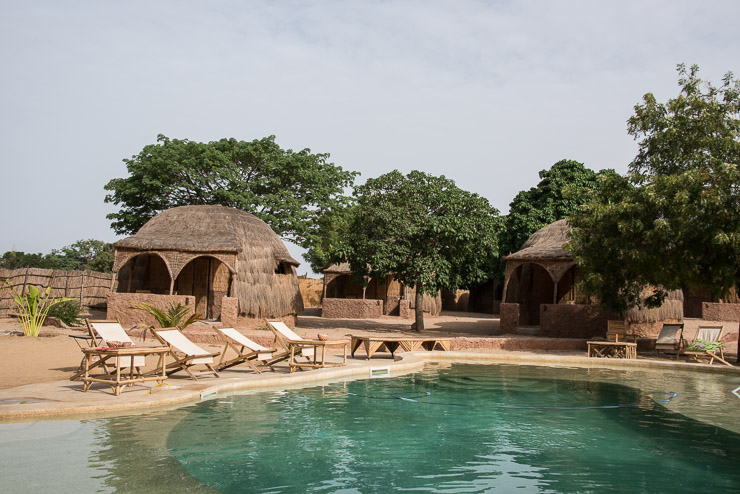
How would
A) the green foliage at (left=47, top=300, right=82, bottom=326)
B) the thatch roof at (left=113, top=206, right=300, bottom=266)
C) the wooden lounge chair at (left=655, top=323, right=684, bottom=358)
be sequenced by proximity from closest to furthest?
the wooden lounge chair at (left=655, top=323, right=684, bottom=358), the green foliage at (left=47, top=300, right=82, bottom=326), the thatch roof at (left=113, top=206, right=300, bottom=266)

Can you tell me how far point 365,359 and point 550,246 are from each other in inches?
425

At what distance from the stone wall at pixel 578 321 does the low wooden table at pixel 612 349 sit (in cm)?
375

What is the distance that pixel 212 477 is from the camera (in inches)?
213

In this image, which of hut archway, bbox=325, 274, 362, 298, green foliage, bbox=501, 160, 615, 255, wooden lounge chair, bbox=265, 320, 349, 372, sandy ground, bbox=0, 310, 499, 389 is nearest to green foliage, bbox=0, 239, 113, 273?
hut archway, bbox=325, 274, 362, 298

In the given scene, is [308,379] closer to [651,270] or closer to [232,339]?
[232,339]

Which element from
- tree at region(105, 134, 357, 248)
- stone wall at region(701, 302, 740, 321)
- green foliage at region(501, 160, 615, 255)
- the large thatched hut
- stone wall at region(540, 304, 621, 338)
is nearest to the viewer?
the large thatched hut

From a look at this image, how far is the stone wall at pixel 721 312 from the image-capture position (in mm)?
22016

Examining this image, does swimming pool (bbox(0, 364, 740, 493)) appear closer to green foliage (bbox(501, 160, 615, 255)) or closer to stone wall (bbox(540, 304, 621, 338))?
stone wall (bbox(540, 304, 621, 338))

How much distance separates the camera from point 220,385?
9.13m

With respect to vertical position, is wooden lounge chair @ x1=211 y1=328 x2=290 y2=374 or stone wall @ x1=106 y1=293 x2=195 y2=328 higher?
stone wall @ x1=106 y1=293 x2=195 y2=328

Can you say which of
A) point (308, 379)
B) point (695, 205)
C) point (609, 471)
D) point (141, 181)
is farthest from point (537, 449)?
point (141, 181)

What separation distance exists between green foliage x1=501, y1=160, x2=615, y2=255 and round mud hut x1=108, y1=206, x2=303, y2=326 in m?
14.7

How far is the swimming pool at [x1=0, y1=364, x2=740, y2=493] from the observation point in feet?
17.8

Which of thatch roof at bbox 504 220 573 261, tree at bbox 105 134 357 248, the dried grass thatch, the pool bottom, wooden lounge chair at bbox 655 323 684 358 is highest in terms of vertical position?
tree at bbox 105 134 357 248
